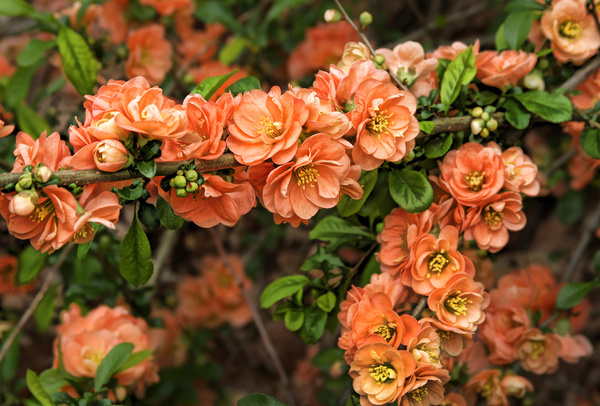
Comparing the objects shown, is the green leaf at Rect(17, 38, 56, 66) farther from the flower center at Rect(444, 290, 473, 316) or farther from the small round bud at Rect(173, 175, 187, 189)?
the flower center at Rect(444, 290, 473, 316)

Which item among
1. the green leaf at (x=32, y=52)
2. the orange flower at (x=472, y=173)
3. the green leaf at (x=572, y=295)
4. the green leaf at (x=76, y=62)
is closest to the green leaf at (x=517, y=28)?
the orange flower at (x=472, y=173)

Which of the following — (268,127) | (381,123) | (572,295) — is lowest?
(572,295)

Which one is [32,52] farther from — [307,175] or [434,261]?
[434,261]

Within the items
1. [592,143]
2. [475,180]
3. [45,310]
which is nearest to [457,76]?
[475,180]

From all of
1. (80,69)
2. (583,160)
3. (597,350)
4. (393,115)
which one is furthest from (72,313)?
(597,350)

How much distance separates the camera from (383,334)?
93 centimetres

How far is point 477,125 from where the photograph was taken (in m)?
1.01

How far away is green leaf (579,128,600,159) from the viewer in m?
1.06

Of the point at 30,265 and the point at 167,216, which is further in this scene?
the point at 30,265

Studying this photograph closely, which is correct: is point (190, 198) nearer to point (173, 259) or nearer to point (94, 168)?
point (94, 168)

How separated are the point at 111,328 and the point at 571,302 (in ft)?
3.88

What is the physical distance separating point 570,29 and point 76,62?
117 centimetres

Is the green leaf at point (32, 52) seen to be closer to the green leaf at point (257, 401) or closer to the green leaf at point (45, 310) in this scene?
the green leaf at point (45, 310)

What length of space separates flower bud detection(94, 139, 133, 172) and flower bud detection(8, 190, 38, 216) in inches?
4.0
